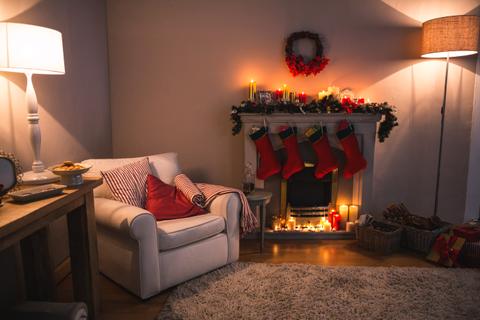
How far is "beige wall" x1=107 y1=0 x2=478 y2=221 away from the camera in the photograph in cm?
330

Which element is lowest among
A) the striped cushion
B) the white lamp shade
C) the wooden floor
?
the wooden floor

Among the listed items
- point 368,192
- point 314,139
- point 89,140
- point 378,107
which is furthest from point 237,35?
point 368,192

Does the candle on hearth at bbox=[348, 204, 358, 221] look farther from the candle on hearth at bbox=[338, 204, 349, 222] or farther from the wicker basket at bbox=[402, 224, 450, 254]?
the wicker basket at bbox=[402, 224, 450, 254]

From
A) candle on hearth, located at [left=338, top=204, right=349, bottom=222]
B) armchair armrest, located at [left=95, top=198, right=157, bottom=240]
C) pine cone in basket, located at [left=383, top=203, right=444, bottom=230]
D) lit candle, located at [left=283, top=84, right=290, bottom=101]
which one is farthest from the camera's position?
candle on hearth, located at [left=338, top=204, right=349, bottom=222]

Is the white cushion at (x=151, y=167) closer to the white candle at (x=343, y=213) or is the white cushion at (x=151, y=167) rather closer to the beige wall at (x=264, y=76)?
the beige wall at (x=264, y=76)

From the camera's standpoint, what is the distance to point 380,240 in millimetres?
2865

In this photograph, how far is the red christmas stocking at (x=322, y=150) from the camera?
10.3ft

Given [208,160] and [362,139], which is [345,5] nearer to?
[362,139]

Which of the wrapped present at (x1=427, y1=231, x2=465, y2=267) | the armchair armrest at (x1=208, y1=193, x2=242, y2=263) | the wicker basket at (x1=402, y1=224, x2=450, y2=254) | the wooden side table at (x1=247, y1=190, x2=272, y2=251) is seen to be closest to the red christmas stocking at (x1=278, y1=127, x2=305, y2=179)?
the wooden side table at (x1=247, y1=190, x2=272, y2=251)

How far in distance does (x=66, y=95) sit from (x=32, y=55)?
99 cm

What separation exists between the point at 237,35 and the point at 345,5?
1096 mm

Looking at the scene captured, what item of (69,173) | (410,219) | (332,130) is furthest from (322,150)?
(69,173)

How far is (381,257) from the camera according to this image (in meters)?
2.82

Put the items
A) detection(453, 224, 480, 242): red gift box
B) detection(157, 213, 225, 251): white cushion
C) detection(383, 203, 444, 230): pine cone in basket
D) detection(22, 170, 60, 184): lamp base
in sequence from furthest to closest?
detection(383, 203, 444, 230): pine cone in basket, detection(453, 224, 480, 242): red gift box, detection(157, 213, 225, 251): white cushion, detection(22, 170, 60, 184): lamp base
